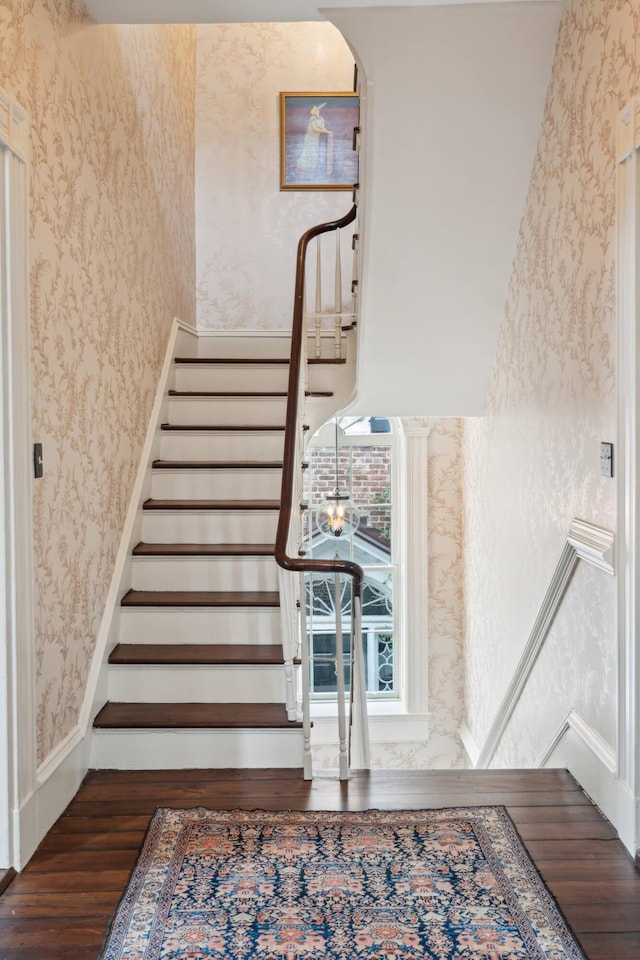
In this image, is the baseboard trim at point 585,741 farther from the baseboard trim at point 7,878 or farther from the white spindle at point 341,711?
the baseboard trim at point 7,878

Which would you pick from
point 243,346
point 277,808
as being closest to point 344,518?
point 243,346

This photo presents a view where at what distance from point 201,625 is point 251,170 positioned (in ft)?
12.2

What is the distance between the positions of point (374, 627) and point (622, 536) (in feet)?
13.2

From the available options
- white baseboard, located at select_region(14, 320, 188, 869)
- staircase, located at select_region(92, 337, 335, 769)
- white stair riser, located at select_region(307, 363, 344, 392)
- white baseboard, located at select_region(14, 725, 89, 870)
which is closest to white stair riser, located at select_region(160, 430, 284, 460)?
staircase, located at select_region(92, 337, 335, 769)

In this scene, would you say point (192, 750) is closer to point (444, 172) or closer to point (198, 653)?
point (198, 653)

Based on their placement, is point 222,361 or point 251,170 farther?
point 251,170

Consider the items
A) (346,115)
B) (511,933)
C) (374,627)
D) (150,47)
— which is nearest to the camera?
(511,933)

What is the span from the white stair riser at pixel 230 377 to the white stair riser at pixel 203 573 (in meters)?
1.47

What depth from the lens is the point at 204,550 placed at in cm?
358

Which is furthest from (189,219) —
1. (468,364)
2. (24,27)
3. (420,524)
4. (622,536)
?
(622,536)

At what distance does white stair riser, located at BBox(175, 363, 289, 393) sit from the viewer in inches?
185

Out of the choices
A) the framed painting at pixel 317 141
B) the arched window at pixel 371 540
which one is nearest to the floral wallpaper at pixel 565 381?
the arched window at pixel 371 540

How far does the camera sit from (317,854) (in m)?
2.25

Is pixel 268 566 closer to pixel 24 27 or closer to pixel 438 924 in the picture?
pixel 438 924
